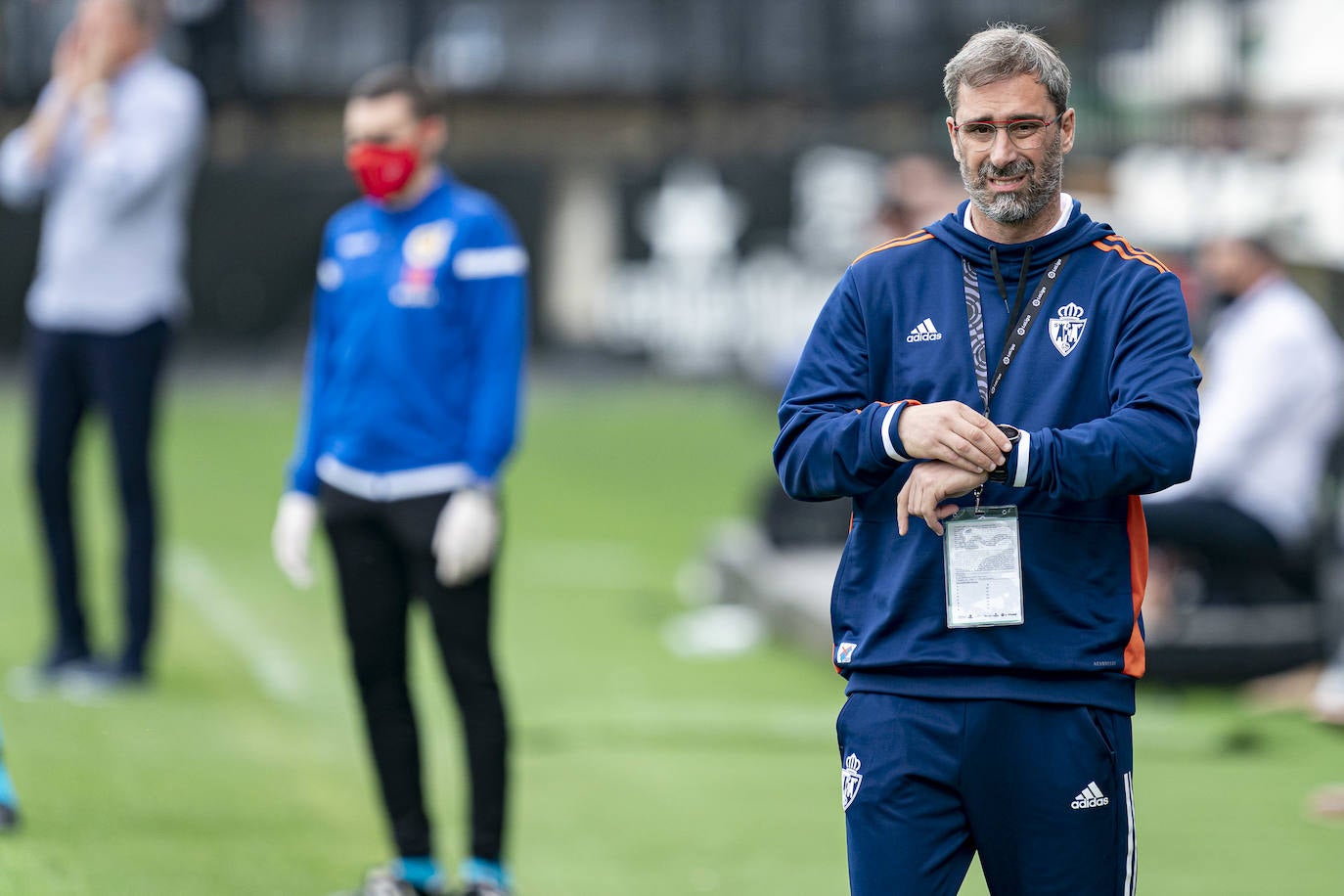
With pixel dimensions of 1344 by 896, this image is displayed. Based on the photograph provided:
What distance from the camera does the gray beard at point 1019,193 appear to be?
3.15 meters

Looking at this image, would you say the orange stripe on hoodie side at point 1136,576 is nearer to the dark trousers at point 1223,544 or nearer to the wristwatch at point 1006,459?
the wristwatch at point 1006,459

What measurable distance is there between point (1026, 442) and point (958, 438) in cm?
12

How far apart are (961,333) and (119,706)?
14.5 ft

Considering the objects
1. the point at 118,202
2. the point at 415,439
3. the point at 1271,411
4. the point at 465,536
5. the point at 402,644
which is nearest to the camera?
the point at 465,536

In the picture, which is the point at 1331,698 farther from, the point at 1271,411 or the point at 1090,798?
the point at 1090,798

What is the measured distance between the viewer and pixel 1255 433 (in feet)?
24.0

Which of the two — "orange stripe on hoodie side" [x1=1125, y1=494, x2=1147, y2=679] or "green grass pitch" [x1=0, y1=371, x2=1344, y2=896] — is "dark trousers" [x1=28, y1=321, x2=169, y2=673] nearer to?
"green grass pitch" [x1=0, y1=371, x2=1344, y2=896]

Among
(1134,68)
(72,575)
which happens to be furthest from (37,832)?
(1134,68)

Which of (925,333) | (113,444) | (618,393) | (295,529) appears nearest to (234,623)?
(113,444)

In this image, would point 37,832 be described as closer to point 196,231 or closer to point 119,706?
point 119,706

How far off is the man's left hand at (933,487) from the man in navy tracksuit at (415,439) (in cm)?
175

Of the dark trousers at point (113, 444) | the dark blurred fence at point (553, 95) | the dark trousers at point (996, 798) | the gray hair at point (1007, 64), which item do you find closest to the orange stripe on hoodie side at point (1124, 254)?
the gray hair at point (1007, 64)

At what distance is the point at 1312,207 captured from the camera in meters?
13.5

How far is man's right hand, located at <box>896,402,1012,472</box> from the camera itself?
300 centimetres
